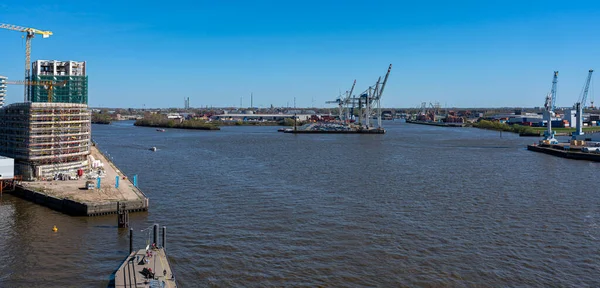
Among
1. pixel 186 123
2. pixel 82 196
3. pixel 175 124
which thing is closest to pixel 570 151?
pixel 82 196

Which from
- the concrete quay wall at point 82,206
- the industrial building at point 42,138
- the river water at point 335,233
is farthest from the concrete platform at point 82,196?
the industrial building at point 42,138

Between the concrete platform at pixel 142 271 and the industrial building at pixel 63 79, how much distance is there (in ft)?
91.3

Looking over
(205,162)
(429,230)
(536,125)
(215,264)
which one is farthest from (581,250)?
(536,125)

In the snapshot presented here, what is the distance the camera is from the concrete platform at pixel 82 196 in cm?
1095

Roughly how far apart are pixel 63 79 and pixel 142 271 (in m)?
29.8

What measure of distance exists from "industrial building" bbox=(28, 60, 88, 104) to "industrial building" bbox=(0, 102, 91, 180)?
18906 mm

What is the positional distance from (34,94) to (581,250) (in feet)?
112

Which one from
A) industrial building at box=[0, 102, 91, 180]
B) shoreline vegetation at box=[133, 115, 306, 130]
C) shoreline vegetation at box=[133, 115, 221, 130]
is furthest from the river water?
shoreline vegetation at box=[133, 115, 306, 130]

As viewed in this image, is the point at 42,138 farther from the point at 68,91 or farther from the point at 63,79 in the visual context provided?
the point at 63,79

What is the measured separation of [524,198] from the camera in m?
13.6

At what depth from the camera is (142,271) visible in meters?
7.32

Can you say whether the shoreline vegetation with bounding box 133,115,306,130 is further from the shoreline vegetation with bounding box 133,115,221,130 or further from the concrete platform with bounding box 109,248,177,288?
the concrete platform with bounding box 109,248,177,288

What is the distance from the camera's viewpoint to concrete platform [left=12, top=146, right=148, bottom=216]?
35.9ft

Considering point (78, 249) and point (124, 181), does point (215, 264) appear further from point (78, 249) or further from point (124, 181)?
point (124, 181)
